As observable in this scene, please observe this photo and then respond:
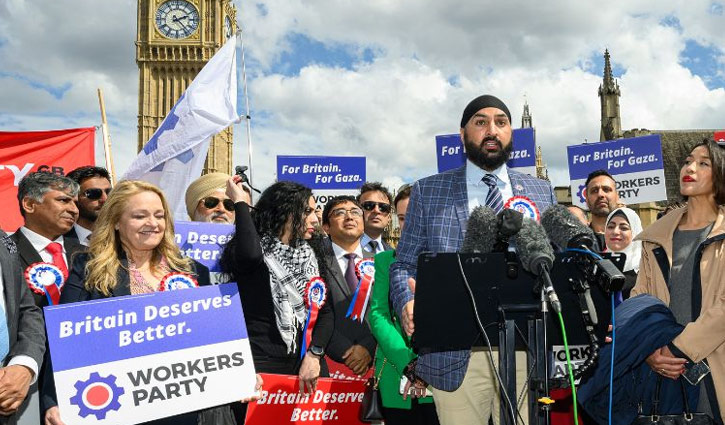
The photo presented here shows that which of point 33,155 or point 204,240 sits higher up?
point 33,155

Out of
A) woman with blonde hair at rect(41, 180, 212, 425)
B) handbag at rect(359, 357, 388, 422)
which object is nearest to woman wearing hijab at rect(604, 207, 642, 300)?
handbag at rect(359, 357, 388, 422)

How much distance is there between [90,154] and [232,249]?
5.71 m

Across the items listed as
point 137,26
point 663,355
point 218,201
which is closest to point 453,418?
point 663,355

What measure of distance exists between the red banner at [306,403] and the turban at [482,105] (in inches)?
78.2

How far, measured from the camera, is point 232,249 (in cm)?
433

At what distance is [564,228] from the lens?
297 cm

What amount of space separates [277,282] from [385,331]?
0.80 m

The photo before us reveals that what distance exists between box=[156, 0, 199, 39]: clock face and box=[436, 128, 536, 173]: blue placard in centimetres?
5018

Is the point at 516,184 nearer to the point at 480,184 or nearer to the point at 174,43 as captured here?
the point at 480,184

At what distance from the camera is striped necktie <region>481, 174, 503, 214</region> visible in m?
3.70

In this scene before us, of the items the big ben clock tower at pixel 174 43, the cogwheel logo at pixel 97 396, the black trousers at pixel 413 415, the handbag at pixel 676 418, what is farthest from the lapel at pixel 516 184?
the big ben clock tower at pixel 174 43

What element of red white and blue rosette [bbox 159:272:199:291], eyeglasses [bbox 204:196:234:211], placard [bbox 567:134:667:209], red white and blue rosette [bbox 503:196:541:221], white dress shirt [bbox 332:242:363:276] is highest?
placard [bbox 567:134:667:209]

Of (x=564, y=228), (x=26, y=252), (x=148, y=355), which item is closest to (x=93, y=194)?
(x=26, y=252)

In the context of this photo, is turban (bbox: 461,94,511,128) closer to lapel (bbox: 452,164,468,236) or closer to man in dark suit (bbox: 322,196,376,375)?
lapel (bbox: 452,164,468,236)
